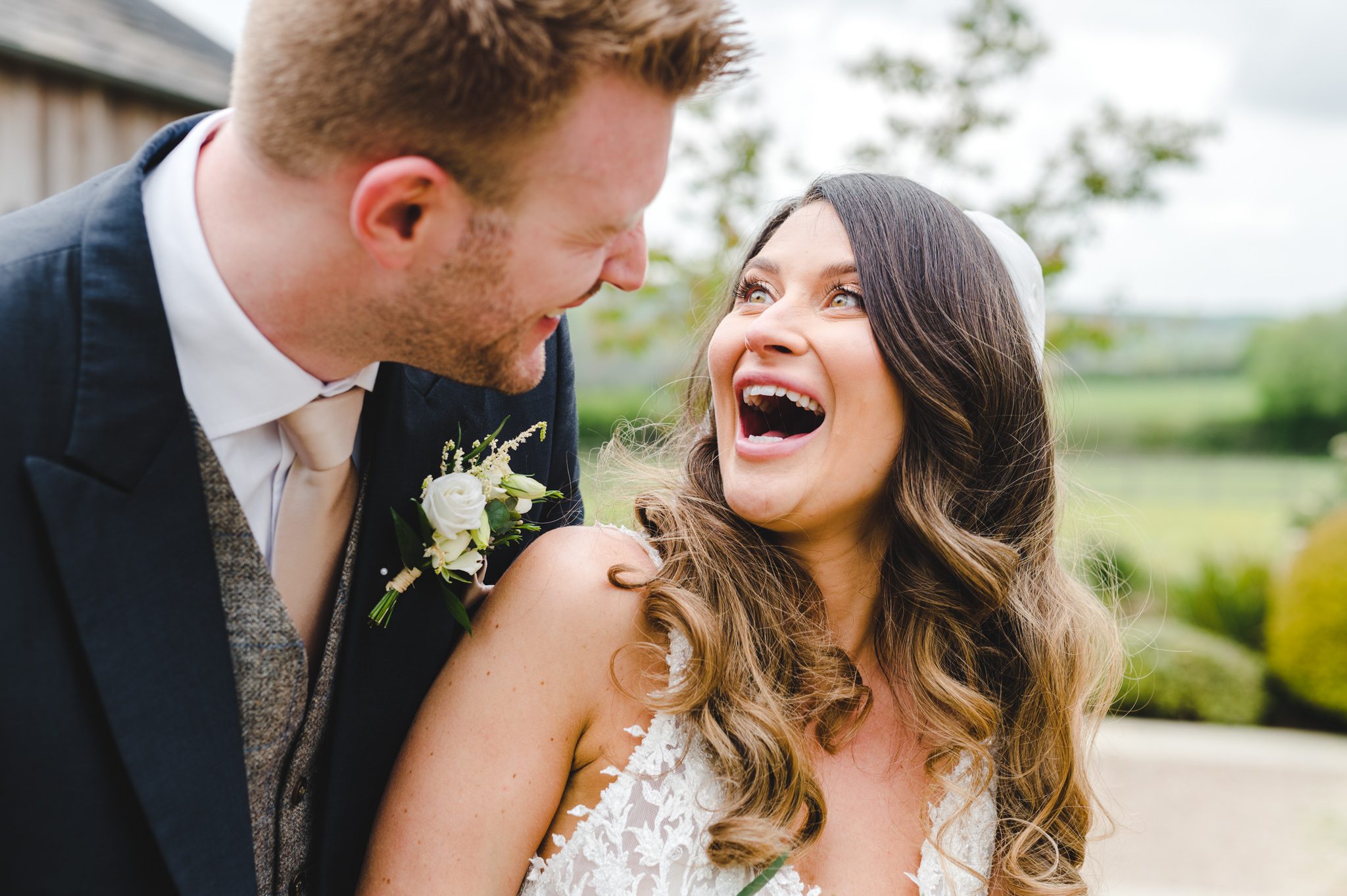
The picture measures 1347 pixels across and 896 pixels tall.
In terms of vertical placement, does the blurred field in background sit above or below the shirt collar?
below

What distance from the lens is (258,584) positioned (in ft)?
5.46

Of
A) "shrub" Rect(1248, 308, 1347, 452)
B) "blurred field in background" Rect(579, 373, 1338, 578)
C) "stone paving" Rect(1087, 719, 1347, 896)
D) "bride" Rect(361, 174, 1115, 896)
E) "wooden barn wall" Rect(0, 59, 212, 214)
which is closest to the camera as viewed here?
"bride" Rect(361, 174, 1115, 896)

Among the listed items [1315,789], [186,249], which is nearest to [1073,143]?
[1315,789]

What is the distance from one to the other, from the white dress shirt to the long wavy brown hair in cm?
75

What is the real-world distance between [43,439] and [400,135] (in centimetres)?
64

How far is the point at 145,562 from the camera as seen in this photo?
1.47m

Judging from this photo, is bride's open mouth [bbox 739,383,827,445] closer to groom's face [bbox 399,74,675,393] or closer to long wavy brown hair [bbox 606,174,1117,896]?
long wavy brown hair [bbox 606,174,1117,896]

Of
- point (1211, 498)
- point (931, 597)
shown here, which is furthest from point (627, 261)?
point (1211, 498)

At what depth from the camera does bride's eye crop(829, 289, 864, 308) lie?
2.22 metres

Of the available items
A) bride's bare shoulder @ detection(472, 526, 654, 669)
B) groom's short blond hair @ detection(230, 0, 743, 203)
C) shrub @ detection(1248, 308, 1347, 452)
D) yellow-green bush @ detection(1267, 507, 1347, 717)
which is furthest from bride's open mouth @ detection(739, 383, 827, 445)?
shrub @ detection(1248, 308, 1347, 452)

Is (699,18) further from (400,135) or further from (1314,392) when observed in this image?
(1314,392)

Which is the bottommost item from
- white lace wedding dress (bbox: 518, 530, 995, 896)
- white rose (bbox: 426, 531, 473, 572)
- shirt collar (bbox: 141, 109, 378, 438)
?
white lace wedding dress (bbox: 518, 530, 995, 896)

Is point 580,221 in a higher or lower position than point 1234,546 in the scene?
higher

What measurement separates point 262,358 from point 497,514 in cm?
54
